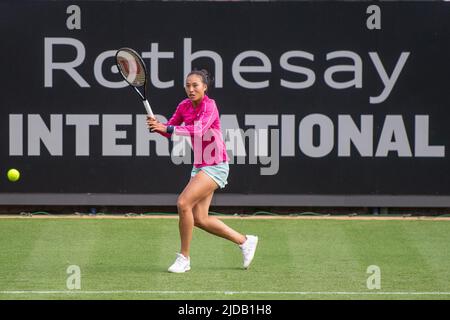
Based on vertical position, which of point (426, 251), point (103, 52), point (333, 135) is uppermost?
point (103, 52)

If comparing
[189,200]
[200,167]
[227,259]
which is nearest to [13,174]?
[227,259]

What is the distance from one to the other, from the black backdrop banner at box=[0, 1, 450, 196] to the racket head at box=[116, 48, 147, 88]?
3.21m

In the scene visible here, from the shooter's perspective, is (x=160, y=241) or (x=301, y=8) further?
(x=301, y=8)

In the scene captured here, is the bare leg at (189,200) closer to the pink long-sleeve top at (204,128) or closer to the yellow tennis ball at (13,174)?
the pink long-sleeve top at (204,128)

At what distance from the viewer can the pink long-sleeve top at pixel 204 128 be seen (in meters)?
9.37

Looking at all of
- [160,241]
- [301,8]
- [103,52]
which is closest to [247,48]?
[301,8]

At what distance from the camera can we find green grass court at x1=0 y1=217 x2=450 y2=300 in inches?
335

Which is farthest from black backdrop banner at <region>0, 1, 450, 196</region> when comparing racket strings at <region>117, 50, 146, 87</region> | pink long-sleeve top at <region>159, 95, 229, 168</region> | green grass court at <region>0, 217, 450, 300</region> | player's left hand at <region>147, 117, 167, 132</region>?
player's left hand at <region>147, 117, 167, 132</region>

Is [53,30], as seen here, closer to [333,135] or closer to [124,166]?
[124,166]

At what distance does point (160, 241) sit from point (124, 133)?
2122 millimetres

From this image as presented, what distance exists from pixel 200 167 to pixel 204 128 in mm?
423

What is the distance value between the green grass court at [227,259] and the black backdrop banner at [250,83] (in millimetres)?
836

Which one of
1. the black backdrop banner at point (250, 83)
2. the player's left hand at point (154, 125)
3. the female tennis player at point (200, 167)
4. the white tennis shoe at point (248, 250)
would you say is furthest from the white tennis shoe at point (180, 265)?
the black backdrop banner at point (250, 83)

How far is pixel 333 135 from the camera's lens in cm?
1302
